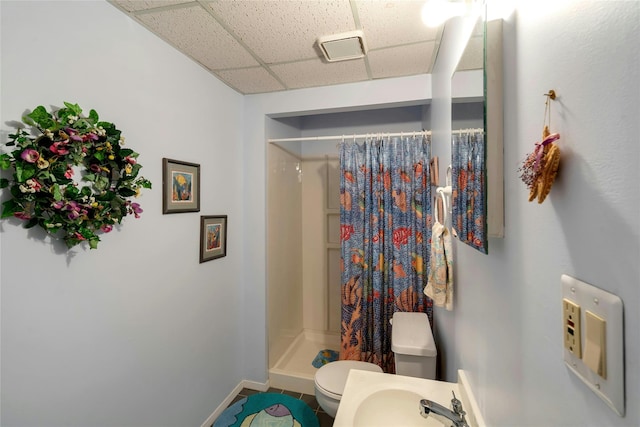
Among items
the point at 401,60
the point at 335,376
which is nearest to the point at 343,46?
the point at 401,60

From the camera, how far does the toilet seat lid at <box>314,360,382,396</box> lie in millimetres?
1664

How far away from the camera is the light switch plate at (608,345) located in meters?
0.32

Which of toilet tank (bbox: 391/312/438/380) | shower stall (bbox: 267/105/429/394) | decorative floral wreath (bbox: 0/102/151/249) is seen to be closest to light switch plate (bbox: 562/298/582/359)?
toilet tank (bbox: 391/312/438/380)

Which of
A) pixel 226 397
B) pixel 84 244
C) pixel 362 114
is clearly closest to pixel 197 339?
pixel 226 397

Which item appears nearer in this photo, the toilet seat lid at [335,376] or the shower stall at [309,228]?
the toilet seat lid at [335,376]

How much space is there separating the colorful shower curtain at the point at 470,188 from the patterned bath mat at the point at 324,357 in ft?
7.02

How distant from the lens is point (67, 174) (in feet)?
3.18

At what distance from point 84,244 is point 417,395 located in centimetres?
149

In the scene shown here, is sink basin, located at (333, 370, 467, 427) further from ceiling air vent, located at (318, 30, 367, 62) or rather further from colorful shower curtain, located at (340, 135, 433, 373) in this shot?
ceiling air vent, located at (318, 30, 367, 62)

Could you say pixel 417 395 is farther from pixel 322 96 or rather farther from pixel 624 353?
pixel 322 96

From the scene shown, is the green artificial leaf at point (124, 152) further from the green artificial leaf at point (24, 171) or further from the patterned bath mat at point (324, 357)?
the patterned bath mat at point (324, 357)

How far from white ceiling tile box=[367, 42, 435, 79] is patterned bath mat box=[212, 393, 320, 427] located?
246 centimetres

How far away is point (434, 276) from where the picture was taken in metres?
1.32

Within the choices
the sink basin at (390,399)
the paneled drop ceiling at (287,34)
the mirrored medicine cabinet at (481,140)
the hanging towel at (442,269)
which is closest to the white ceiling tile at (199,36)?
the paneled drop ceiling at (287,34)
